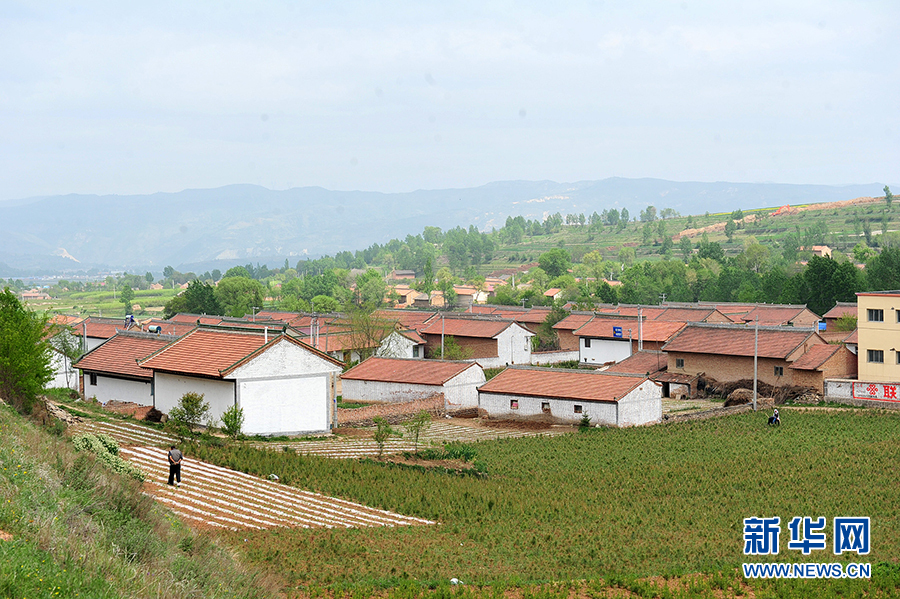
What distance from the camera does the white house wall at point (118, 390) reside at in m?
36.8

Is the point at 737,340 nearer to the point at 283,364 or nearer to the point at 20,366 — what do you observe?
the point at 283,364

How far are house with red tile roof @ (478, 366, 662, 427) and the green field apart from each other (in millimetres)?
3119

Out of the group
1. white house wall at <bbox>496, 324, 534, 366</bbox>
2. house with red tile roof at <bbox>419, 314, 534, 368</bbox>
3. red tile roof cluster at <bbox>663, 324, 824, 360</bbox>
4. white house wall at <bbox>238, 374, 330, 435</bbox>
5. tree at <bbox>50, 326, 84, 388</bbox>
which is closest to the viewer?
white house wall at <bbox>238, 374, 330, 435</bbox>

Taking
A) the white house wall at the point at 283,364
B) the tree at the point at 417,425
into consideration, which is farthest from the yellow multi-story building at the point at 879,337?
the white house wall at the point at 283,364

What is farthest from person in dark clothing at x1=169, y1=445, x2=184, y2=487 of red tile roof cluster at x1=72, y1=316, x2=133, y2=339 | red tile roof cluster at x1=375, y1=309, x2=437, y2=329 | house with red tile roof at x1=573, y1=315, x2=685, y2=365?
red tile roof cluster at x1=375, y1=309, x2=437, y2=329

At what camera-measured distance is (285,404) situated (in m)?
33.6

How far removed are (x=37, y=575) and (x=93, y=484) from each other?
5.71 m

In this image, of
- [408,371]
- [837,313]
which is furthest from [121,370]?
[837,313]

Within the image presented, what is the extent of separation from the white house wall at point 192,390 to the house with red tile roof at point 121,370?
5.25 feet

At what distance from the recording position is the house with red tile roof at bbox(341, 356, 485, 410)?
4553 cm

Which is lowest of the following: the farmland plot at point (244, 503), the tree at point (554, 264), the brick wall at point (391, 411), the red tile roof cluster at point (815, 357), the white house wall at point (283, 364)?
the brick wall at point (391, 411)

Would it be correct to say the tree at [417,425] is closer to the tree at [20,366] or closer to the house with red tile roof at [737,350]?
the tree at [20,366]

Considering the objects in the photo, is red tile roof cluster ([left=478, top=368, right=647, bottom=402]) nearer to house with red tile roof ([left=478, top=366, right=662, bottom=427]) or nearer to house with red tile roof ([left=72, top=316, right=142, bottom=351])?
house with red tile roof ([left=478, top=366, right=662, bottom=427])

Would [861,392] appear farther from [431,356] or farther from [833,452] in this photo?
[431,356]
